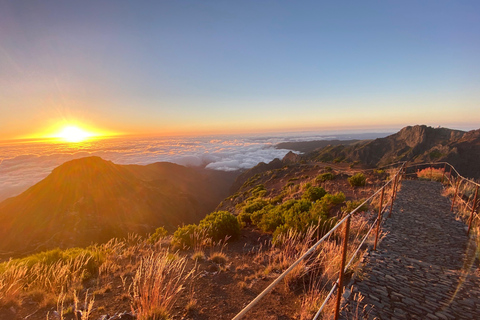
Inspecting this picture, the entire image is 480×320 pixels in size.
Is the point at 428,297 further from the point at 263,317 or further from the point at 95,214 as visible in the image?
the point at 95,214

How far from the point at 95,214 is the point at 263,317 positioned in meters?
52.9

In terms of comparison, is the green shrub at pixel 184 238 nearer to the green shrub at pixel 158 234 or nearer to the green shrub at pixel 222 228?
the green shrub at pixel 222 228

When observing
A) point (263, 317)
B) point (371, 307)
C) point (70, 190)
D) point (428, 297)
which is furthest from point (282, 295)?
point (70, 190)

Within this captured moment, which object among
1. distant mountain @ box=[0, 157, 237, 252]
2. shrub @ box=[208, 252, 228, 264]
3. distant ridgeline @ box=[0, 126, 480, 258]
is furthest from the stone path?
distant mountain @ box=[0, 157, 237, 252]

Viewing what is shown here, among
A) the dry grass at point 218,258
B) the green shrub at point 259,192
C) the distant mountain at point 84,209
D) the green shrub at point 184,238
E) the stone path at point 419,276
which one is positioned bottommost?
the distant mountain at point 84,209

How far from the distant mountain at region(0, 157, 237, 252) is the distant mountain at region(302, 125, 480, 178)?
146ft

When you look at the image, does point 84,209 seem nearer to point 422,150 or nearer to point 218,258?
point 218,258

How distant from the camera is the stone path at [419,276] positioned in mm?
2953

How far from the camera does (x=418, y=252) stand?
4.91 m

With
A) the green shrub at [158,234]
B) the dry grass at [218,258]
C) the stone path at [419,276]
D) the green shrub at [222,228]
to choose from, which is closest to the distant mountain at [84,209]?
the green shrub at [158,234]

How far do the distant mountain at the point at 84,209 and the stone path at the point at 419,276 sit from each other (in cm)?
4657

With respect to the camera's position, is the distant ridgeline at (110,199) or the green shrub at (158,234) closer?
the green shrub at (158,234)

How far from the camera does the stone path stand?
2.95 metres

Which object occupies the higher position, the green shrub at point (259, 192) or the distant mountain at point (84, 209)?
the green shrub at point (259, 192)
